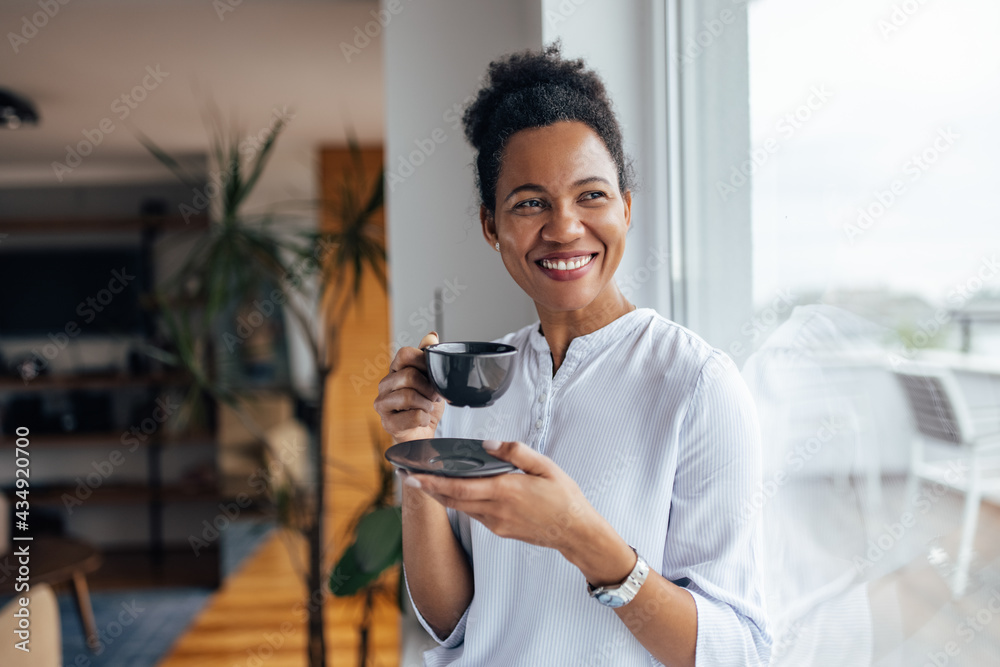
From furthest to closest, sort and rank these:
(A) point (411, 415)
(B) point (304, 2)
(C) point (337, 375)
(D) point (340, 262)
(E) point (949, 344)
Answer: (C) point (337, 375)
(B) point (304, 2)
(D) point (340, 262)
(A) point (411, 415)
(E) point (949, 344)

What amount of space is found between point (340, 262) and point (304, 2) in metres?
1.10

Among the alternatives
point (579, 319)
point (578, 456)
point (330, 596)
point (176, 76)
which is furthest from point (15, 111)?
point (578, 456)

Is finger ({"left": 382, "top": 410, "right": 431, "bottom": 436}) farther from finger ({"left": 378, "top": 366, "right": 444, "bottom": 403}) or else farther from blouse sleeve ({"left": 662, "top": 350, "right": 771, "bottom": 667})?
blouse sleeve ({"left": 662, "top": 350, "right": 771, "bottom": 667})

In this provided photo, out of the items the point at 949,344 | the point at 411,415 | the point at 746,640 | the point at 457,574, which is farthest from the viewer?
the point at 457,574

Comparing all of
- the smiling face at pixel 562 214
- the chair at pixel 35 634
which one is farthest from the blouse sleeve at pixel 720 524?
the chair at pixel 35 634

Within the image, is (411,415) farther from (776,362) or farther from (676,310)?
(676,310)

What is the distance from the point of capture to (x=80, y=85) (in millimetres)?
3285

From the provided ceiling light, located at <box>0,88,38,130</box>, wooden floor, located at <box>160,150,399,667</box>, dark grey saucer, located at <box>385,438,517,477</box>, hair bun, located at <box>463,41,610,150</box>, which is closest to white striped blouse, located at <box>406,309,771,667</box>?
dark grey saucer, located at <box>385,438,517,477</box>

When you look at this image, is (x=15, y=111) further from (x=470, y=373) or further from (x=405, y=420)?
(x=470, y=373)

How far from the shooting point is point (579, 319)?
0.98 meters

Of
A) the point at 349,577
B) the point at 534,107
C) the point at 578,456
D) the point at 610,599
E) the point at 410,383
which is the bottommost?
the point at 349,577

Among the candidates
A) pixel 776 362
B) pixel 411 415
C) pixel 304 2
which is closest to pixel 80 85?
pixel 304 2

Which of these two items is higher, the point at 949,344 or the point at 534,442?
the point at 949,344

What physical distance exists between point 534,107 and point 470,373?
402 millimetres
